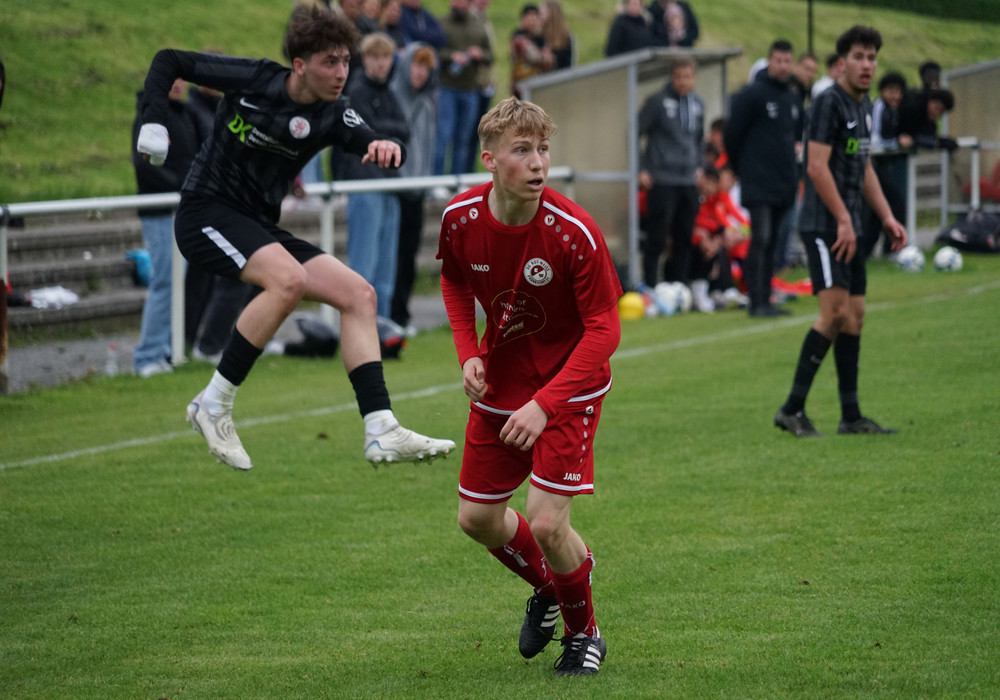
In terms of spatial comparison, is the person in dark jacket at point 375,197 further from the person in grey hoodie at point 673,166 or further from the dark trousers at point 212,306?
the person in grey hoodie at point 673,166

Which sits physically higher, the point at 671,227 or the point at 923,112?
the point at 923,112

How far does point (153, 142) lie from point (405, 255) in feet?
25.3

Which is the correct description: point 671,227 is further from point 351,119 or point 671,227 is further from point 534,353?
point 534,353

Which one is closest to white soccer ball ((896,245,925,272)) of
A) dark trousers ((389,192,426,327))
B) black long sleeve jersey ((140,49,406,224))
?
dark trousers ((389,192,426,327))

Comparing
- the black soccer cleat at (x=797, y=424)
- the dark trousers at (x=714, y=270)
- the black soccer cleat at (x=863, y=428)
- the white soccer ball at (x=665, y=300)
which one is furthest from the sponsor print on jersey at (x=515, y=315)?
the dark trousers at (x=714, y=270)

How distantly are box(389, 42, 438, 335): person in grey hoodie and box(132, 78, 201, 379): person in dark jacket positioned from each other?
261cm

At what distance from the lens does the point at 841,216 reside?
7.70 meters

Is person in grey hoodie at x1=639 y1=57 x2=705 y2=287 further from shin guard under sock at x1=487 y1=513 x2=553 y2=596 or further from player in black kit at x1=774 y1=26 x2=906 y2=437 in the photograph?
shin guard under sock at x1=487 y1=513 x2=553 y2=596

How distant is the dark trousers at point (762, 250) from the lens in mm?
13453

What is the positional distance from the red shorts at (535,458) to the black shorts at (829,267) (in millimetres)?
3735

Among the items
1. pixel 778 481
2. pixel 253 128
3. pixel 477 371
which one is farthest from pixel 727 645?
pixel 253 128

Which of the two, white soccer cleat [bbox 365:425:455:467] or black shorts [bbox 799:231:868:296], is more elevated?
black shorts [bbox 799:231:868:296]

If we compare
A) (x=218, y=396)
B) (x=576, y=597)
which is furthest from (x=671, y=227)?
(x=576, y=597)

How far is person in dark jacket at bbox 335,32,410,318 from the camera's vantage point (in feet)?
38.8
